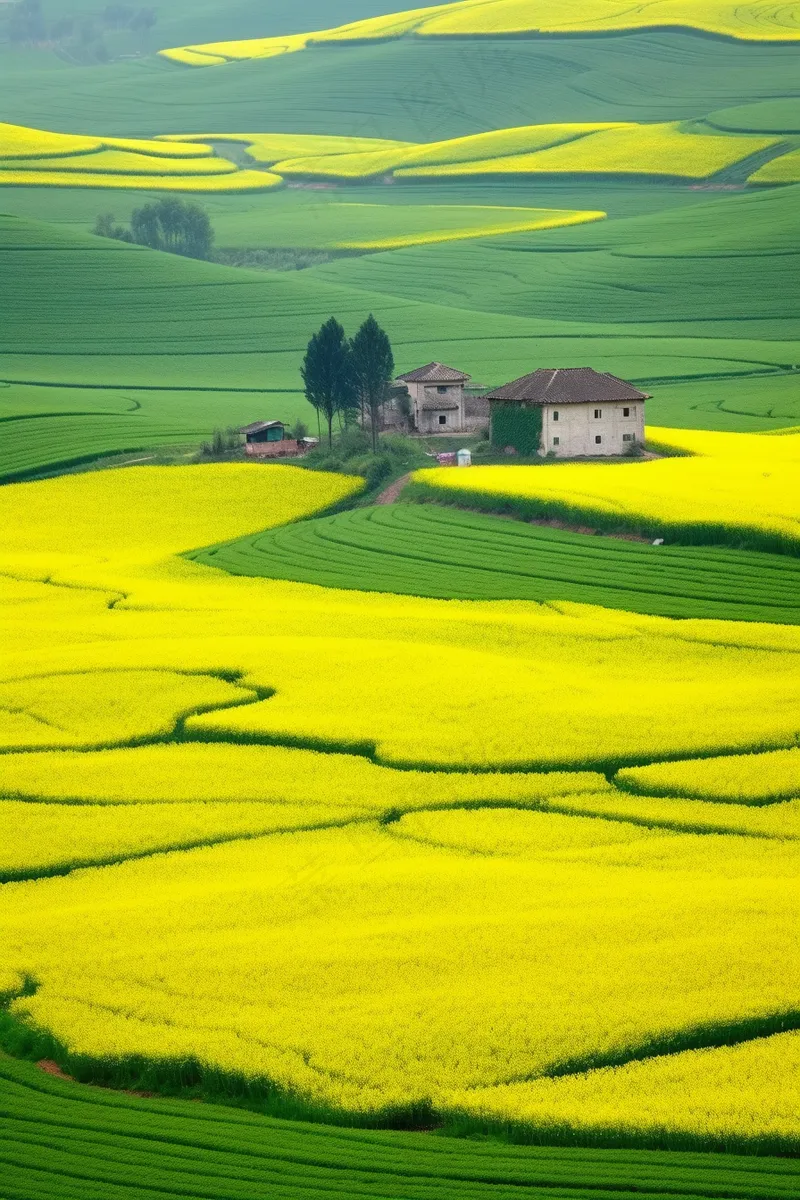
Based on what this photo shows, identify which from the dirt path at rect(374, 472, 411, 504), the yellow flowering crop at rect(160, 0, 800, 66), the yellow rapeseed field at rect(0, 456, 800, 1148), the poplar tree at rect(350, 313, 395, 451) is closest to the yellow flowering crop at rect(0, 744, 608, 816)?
the yellow rapeseed field at rect(0, 456, 800, 1148)

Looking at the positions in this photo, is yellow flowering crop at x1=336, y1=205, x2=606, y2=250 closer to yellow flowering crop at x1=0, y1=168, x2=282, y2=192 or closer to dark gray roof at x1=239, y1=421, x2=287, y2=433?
yellow flowering crop at x1=0, y1=168, x2=282, y2=192

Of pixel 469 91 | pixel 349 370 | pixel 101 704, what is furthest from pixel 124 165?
pixel 101 704

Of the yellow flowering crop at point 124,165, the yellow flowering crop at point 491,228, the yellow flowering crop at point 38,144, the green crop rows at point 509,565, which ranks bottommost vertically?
the green crop rows at point 509,565

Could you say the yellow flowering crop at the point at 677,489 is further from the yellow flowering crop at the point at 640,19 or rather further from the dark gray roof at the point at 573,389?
the yellow flowering crop at the point at 640,19

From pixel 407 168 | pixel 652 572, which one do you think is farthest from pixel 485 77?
pixel 652 572

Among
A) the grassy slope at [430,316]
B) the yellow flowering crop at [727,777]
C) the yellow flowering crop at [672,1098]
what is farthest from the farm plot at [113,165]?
the yellow flowering crop at [672,1098]

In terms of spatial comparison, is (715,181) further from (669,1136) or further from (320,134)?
(669,1136)

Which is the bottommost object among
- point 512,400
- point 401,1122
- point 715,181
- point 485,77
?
point 401,1122
